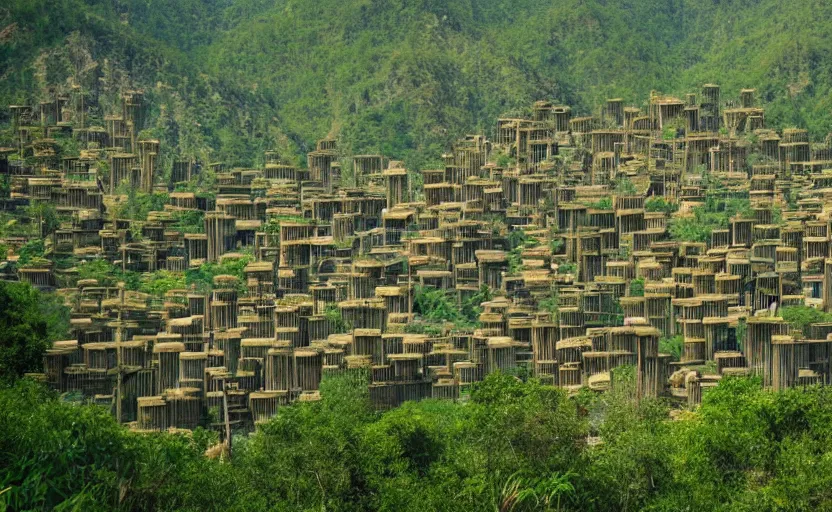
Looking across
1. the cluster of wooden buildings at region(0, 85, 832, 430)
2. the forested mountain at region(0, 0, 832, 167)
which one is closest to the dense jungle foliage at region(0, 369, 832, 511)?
the cluster of wooden buildings at region(0, 85, 832, 430)

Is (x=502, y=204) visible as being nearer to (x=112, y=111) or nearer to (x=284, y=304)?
(x=284, y=304)

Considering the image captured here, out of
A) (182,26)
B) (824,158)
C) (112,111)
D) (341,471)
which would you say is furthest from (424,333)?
(182,26)

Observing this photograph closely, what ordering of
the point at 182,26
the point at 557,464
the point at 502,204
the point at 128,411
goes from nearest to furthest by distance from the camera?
the point at 557,464 → the point at 128,411 → the point at 502,204 → the point at 182,26

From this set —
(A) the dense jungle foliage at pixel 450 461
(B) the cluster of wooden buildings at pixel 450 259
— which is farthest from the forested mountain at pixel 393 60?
(A) the dense jungle foliage at pixel 450 461

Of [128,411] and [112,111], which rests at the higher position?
[112,111]

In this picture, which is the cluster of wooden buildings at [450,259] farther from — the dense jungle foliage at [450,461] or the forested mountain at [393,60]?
the dense jungle foliage at [450,461]

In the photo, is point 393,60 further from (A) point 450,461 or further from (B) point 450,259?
(A) point 450,461
